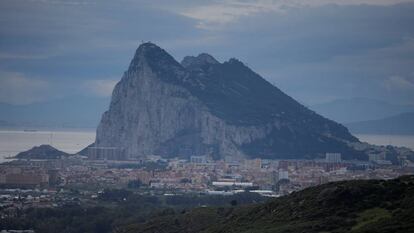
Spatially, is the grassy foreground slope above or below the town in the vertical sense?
below

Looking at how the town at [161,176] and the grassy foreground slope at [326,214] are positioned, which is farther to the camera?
the town at [161,176]

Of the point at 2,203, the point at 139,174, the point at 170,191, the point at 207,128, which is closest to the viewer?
the point at 2,203

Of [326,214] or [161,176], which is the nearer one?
[326,214]

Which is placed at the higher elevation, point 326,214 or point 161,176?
point 161,176

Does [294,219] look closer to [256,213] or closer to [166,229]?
[256,213]

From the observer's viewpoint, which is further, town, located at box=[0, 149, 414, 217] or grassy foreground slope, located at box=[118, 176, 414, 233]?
town, located at box=[0, 149, 414, 217]

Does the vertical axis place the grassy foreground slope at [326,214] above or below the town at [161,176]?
below

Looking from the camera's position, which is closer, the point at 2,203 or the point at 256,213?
the point at 256,213

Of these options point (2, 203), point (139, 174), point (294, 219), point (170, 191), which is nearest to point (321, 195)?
point (294, 219)
